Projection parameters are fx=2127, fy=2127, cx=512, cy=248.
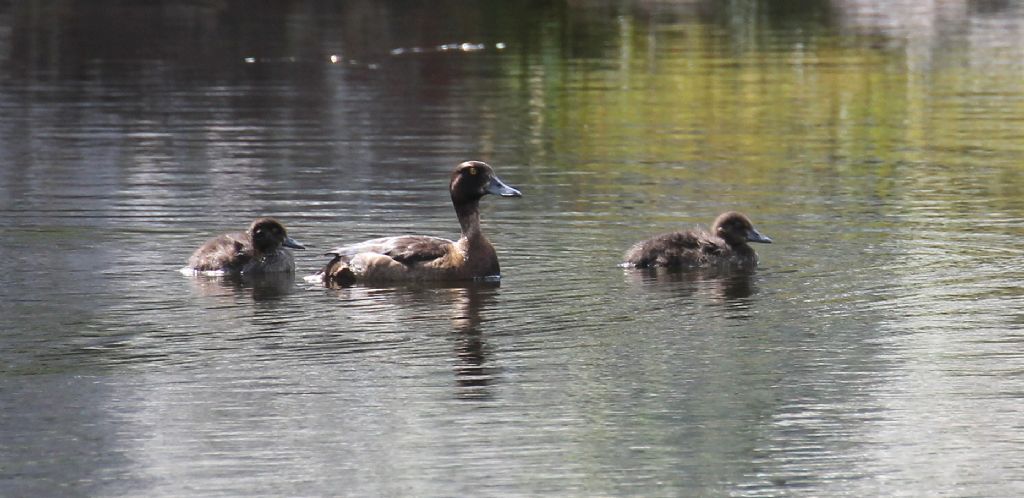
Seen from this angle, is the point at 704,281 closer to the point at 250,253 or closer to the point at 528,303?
the point at 528,303

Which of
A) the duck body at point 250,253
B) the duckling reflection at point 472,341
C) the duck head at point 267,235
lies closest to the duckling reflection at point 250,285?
the duck body at point 250,253

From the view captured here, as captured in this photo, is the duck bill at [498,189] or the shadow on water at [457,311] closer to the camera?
the shadow on water at [457,311]

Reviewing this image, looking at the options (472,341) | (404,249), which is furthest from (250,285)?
(472,341)

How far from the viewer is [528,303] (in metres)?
14.2

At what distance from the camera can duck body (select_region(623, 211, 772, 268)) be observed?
1588 centimetres

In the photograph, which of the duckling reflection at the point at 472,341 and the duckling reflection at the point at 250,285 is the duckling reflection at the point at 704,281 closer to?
the duckling reflection at the point at 472,341

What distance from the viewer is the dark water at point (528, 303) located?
995 centimetres

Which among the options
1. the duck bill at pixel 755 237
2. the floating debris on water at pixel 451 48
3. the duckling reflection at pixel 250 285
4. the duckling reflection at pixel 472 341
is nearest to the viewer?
the duckling reflection at pixel 472 341

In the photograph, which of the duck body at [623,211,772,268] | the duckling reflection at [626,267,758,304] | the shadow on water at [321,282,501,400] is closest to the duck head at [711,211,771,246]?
the duck body at [623,211,772,268]

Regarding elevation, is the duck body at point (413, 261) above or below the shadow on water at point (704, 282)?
above

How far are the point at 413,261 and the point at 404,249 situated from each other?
109 mm

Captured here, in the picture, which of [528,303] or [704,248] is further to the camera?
[704,248]

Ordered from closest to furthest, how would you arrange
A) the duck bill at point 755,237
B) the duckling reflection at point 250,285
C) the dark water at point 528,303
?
1. the dark water at point 528,303
2. the duckling reflection at point 250,285
3. the duck bill at point 755,237

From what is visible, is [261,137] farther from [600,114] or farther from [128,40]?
[128,40]
